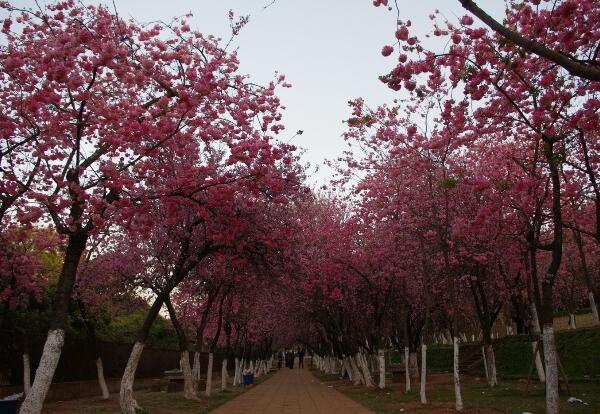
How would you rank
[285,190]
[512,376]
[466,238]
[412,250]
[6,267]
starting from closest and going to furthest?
[285,190] < [6,267] < [466,238] < [412,250] < [512,376]

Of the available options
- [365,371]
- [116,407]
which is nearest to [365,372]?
[365,371]

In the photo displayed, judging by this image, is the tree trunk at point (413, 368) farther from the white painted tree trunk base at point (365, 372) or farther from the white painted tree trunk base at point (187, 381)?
the white painted tree trunk base at point (187, 381)

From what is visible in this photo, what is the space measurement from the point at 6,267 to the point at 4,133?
7403mm

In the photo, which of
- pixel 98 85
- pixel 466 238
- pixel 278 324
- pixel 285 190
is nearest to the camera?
pixel 98 85

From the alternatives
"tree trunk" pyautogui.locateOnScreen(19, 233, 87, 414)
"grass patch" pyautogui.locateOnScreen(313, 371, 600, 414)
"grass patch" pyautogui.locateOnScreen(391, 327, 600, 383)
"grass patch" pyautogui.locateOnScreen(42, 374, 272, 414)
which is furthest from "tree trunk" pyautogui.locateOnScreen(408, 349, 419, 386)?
"tree trunk" pyautogui.locateOnScreen(19, 233, 87, 414)

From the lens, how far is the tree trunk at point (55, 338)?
895 cm

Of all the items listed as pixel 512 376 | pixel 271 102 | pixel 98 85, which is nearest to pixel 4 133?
pixel 98 85

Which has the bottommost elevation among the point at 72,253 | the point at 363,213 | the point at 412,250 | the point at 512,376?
the point at 512,376

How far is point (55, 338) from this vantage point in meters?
9.48

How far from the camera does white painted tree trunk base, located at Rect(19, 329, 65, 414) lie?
8.90m

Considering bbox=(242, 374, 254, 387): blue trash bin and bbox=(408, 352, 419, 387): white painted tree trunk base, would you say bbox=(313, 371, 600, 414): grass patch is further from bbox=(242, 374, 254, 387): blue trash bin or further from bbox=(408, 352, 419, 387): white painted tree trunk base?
bbox=(242, 374, 254, 387): blue trash bin

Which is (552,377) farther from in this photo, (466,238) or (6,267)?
(6,267)

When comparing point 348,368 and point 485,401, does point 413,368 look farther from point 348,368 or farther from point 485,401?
point 485,401

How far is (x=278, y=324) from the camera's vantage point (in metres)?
43.2
